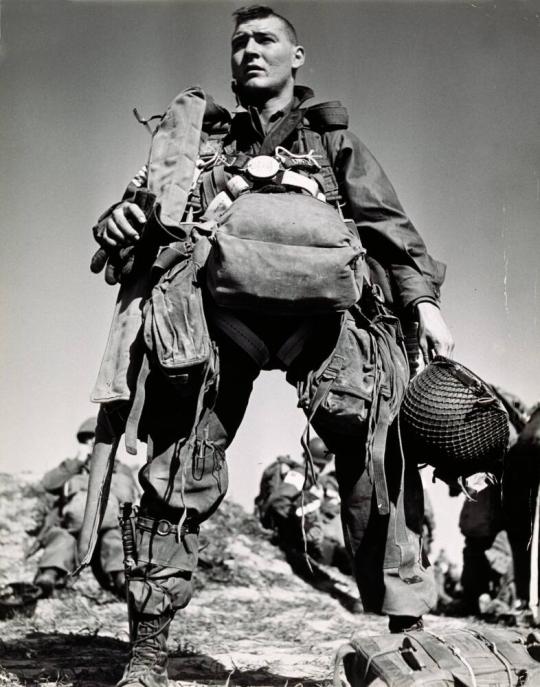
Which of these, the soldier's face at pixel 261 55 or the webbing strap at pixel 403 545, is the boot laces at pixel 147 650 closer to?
the webbing strap at pixel 403 545

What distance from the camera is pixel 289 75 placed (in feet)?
12.3

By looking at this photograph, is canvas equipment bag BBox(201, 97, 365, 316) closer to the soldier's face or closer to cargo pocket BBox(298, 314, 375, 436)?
cargo pocket BBox(298, 314, 375, 436)

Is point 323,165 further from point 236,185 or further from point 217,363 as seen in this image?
point 217,363

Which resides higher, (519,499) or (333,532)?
(519,499)

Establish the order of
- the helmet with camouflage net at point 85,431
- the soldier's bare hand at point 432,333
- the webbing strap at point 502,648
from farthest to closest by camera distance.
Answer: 1. the helmet with camouflage net at point 85,431
2. the soldier's bare hand at point 432,333
3. the webbing strap at point 502,648

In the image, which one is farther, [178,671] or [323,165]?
[178,671]

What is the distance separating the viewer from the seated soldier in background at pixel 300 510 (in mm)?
8367

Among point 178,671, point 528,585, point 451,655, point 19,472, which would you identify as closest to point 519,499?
point 528,585

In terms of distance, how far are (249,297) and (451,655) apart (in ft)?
4.39

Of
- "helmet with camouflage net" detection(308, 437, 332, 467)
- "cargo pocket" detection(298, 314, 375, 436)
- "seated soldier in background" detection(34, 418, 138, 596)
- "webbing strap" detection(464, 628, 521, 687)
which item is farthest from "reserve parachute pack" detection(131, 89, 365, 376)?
"helmet with camouflage net" detection(308, 437, 332, 467)

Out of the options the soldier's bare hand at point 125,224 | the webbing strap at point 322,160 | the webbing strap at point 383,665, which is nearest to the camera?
the webbing strap at point 383,665

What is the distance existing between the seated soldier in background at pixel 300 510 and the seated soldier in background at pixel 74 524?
1.41m

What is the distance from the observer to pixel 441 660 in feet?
9.31

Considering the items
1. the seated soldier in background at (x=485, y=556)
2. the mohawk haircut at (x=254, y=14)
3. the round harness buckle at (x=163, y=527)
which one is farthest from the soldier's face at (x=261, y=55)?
the seated soldier in background at (x=485, y=556)
